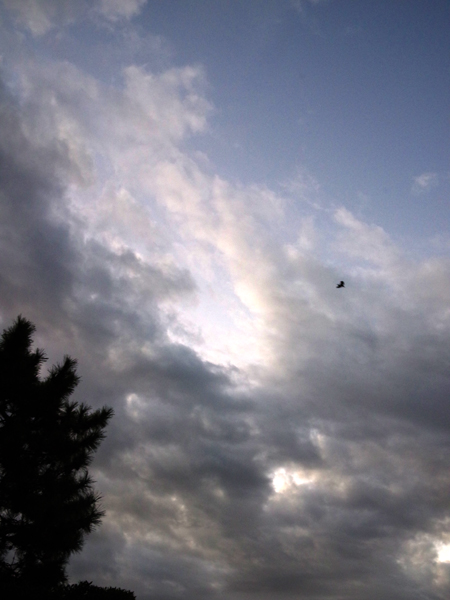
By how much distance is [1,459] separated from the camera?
16.9 meters

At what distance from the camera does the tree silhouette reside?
668 inches

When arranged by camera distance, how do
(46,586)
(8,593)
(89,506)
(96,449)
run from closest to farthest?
(8,593) < (46,586) < (89,506) < (96,449)

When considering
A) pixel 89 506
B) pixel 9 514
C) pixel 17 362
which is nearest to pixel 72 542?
pixel 89 506

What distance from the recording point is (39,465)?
59.6 ft

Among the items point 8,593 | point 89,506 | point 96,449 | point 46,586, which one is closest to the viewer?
point 8,593

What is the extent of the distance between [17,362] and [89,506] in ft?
23.2

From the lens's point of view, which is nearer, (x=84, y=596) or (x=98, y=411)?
(x=84, y=596)

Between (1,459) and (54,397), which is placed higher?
(54,397)

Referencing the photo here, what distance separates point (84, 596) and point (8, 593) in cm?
436

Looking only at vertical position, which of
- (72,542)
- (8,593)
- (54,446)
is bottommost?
(8,593)

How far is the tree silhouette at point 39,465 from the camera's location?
17.0 metres

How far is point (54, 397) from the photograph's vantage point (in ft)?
63.3

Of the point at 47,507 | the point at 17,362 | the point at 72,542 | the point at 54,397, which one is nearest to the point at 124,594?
the point at 72,542

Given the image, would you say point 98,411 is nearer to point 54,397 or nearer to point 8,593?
point 54,397
